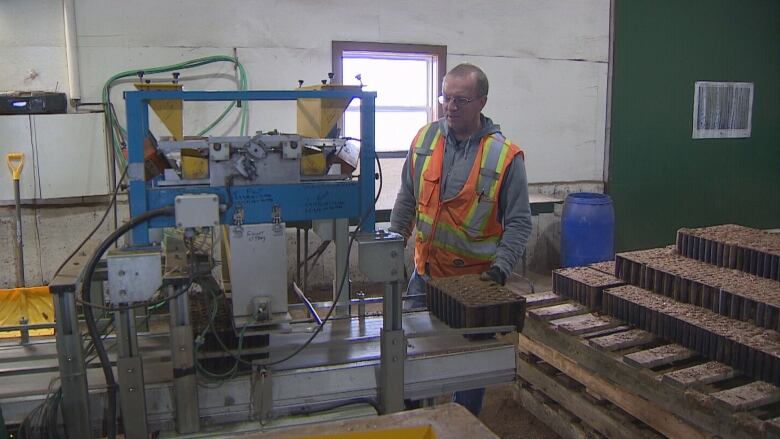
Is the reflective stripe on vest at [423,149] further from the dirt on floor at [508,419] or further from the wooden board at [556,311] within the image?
the dirt on floor at [508,419]

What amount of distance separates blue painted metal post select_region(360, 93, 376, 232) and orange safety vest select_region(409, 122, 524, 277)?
72cm

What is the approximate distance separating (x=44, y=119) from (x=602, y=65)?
4.00 metres

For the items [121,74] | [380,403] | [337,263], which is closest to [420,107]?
[121,74]

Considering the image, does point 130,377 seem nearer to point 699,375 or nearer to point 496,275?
point 496,275

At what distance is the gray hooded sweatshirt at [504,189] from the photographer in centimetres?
214

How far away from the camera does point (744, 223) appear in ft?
18.8

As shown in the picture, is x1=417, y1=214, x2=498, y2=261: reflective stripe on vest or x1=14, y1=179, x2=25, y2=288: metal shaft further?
x1=14, y1=179, x2=25, y2=288: metal shaft

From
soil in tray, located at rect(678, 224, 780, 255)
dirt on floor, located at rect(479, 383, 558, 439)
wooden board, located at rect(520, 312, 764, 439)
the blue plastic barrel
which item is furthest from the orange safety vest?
the blue plastic barrel

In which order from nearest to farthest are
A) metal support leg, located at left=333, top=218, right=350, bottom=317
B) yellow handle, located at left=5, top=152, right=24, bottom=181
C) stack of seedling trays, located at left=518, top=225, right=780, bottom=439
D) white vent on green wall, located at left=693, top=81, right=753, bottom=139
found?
metal support leg, located at left=333, top=218, right=350, bottom=317 < stack of seedling trays, located at left=518, top=225, right=780, bottom=439 < yellow handle, located at left=5, top=152, right=24, bottom=181 < white vent on green wall, located at left=693, top=81, right=753, bottom=139

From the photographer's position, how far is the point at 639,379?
6.67 feet

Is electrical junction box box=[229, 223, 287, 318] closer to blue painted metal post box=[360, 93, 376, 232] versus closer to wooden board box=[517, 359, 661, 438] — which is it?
blue painted metal post box=[360, 93, 376, 232]

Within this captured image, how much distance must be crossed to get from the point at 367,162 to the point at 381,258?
250 millimetres

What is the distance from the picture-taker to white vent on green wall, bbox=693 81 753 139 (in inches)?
211

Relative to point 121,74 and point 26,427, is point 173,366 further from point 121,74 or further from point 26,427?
point 121,74
